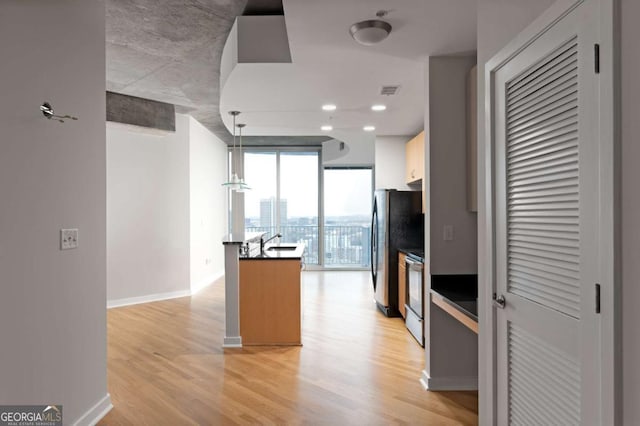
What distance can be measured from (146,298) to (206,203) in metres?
2.06

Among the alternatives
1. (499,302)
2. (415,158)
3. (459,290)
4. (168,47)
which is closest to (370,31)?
(499,302)

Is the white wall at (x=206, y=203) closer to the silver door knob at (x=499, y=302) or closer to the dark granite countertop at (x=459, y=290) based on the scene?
the dark granite countertop at (x=459, y=290)

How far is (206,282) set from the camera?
7.02 meters

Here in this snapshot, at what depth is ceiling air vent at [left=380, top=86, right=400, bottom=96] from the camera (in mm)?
3496

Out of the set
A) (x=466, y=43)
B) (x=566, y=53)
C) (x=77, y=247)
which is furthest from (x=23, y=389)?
(x=466, y=43)

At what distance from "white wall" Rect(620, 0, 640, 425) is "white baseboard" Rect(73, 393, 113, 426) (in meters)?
2.59

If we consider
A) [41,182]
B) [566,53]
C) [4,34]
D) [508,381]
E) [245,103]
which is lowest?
[508,381]

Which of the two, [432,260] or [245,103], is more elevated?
[245,103]

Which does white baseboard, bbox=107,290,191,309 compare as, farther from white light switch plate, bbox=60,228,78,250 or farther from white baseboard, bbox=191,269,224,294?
white light switch plate, bbox=60,228,78,250

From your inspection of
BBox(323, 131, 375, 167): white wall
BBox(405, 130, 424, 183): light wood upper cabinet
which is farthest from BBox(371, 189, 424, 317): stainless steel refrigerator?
BBox(323, 131, 375, 167): white wall

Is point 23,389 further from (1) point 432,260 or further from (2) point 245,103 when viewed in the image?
(2) point 245,103

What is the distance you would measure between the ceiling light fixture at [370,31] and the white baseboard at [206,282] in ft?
16.3

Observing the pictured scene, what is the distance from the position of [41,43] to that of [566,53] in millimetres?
2349

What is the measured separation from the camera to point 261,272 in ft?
13.0
